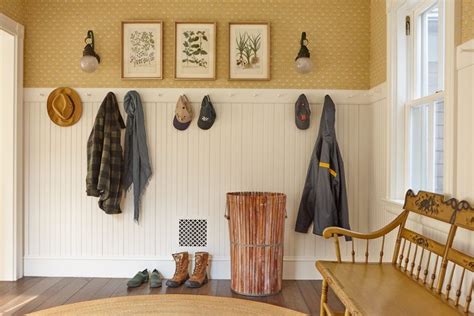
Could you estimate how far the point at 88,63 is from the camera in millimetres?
3182

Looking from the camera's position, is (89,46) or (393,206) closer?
(393,206)

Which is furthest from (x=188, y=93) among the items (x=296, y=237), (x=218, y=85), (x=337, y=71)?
(x=296, y=237)

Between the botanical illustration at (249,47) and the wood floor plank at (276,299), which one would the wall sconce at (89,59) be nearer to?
the botanical illustration at (249,47)

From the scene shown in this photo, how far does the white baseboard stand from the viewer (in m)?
3.35

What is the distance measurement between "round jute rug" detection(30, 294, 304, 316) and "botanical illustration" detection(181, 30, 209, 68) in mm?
1872

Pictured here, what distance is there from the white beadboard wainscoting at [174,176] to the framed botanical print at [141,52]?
0.16m

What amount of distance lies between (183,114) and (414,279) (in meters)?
2.08

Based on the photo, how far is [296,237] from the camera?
3.38 metres

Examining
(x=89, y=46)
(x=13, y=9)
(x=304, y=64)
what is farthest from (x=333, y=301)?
(x=13, y=9)

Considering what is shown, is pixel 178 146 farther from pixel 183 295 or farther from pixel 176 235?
pixel 183 295

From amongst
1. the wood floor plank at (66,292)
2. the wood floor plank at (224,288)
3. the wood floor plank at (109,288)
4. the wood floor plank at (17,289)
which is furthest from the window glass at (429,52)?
the wood floor plank at (17,289)

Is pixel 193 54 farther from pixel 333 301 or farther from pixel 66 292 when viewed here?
pixel 333 301

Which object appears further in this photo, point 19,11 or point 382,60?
point 19,11

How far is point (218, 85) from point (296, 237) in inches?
57.3
